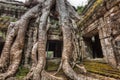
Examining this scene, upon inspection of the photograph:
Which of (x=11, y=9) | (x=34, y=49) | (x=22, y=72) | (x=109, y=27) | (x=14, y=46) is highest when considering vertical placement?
(x=11, y=9)

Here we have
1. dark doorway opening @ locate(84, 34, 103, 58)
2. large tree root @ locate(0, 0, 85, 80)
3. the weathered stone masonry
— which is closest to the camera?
the weathered stone masonry

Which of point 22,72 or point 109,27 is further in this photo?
point 22,72

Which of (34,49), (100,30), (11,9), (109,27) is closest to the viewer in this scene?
(109,27)

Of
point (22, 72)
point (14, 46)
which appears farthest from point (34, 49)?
point (22, 72)

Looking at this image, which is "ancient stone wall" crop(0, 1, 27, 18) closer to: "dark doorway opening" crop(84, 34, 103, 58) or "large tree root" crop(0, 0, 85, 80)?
"large tree root" crop(0, 0, 85, 80)

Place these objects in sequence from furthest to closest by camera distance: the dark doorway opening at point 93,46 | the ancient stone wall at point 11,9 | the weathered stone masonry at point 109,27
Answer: the ancient stone wall at point 11,9 < the dark doorway opening at point 93,46 < the weathered stone masonry at point 109,27

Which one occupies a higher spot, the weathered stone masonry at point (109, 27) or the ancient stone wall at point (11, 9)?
the ancient stone wall at point (11, 9)

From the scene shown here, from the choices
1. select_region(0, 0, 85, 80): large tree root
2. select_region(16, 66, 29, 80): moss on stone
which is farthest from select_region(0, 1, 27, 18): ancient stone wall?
select_region(16, 66, 29, 80): moss on stone

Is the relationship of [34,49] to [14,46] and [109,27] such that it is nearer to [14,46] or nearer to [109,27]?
[14,46]

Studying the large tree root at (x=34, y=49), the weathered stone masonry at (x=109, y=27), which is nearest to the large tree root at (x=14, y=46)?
the large tree root at (x=34, y=49)

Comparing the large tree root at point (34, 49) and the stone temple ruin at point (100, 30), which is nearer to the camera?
the stone temple ruin at point (100, 30)

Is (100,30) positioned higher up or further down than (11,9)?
further down

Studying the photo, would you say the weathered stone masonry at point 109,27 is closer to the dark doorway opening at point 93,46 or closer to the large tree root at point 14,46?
the dark doorway opening at point 93,46

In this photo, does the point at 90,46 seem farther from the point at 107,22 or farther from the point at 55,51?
the point at 55,51
